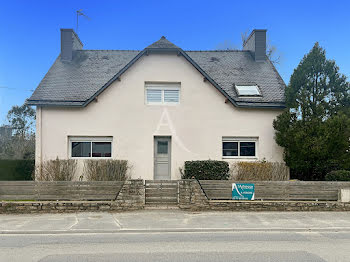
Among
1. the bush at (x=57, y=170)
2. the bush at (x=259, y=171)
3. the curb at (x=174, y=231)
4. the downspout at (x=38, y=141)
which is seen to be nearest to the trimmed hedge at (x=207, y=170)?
the bush at (x=259, y=171)

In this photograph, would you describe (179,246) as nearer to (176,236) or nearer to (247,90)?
(176,236)

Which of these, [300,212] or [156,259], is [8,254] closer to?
[156,259]

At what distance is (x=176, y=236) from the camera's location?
744 centimetres

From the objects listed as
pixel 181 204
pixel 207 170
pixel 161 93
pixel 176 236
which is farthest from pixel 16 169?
pixel 176 236

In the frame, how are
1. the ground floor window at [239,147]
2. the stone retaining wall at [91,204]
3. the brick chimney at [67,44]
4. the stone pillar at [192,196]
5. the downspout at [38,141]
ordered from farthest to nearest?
the brick chimney at [67,44], the ground floor window at [239,147], the downspout at [38,141], the stone pillar at [192,196], the stone retaining wall at [91,204]

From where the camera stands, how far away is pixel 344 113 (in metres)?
12.2

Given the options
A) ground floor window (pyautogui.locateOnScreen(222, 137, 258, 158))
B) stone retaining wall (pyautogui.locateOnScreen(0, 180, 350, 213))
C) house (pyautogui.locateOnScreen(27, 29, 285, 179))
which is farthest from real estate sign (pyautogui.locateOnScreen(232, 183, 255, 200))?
ground floor window (pyautogui.locateOnScreen(222, 137, 258, 158))

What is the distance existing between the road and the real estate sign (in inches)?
32.3

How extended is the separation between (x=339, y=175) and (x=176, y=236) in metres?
7.76

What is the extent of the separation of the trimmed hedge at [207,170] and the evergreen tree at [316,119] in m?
2.88

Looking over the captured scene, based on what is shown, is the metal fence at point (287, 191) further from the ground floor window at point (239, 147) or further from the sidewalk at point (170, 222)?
the ground floor window at point (239, 147)

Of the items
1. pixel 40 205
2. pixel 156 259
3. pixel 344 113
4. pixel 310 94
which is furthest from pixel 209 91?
pixel 156 259

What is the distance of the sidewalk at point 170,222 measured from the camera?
807 centimetres

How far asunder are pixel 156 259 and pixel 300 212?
6701 millimetres
